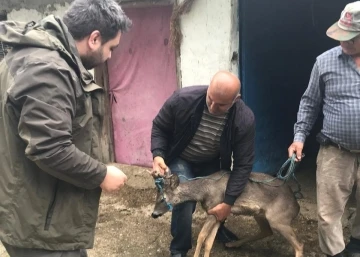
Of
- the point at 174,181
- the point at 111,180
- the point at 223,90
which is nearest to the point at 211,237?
the point at 174,181

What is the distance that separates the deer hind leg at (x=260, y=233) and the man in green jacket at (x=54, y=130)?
2.24 m

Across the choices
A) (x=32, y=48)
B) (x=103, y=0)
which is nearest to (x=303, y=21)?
(x=103, y=0)

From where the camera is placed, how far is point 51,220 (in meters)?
2.15

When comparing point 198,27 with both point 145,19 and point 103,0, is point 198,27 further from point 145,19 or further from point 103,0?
point 103,0

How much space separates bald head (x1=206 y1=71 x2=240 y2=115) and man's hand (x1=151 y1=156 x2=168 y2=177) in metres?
0.74

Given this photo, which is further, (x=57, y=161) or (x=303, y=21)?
(x=303, y=21)

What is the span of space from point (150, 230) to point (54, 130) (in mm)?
3209

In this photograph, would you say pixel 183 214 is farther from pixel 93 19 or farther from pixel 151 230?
pixel 93 19

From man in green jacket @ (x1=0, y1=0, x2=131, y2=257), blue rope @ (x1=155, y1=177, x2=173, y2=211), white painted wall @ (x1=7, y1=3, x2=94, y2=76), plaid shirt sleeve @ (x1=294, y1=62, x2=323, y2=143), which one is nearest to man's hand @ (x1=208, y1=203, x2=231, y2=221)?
blue rope @ (x1=155, y1=177, x2=173, y2=211)

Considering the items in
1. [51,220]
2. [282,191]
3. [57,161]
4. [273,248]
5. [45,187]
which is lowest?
[273,248]

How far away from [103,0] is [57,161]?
0.93 meters

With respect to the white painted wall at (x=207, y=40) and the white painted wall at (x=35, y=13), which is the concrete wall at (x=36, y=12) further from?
the white painted wall at (x=207, y=40)

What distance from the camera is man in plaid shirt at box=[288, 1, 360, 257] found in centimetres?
314

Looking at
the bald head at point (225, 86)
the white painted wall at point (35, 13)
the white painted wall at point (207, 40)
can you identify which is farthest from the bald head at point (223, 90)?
the white painted wall at point (35, 13)
